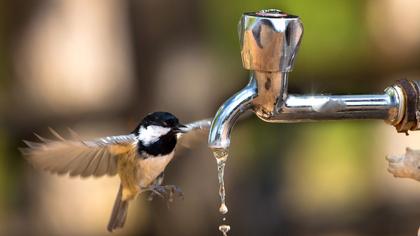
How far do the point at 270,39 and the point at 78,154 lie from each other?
897 mm

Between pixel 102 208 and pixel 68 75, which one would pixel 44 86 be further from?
pixel 102 208

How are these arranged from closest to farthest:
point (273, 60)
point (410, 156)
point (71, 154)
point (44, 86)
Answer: point (273, 60), point (410, 156), point (71, 154), point (44, 86)

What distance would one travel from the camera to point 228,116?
1.42 meters

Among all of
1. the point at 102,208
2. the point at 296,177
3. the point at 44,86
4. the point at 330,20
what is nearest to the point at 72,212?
the point at 102,208

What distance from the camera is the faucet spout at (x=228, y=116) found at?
55.4 inches

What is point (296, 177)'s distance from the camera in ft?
13.3

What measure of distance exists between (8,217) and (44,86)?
0.67 m

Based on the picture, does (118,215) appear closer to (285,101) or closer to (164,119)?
(164,119)

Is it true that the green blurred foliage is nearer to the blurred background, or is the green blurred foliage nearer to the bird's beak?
the blurred background

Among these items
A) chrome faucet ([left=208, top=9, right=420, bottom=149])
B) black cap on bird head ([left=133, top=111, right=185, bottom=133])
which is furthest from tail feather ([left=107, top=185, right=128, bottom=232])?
chrome faucet ([left=208, top=9, right=420, bottom=149])

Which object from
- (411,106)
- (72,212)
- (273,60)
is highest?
(273,60)

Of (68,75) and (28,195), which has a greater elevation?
(68,75)

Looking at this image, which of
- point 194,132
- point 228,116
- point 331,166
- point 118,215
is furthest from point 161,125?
point 331,166

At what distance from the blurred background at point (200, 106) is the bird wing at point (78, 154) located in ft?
4.91
